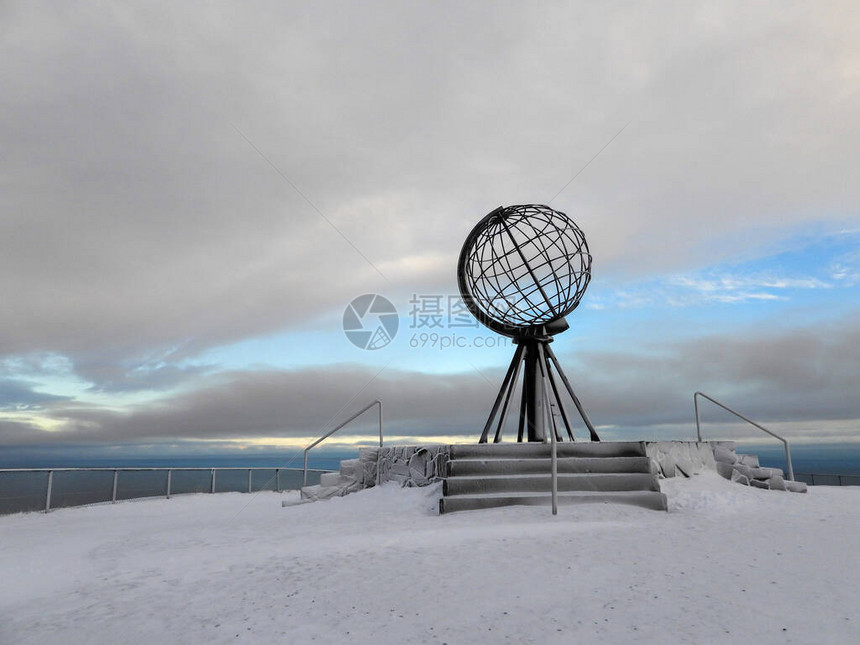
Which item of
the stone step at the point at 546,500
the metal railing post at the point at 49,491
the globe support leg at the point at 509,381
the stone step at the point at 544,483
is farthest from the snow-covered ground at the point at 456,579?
the globe support leg at the point at 509,381

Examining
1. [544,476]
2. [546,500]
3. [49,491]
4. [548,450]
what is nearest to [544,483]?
[544,476]

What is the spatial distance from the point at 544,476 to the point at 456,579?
3730 millimetres

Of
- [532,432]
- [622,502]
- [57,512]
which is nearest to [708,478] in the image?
[622,502]

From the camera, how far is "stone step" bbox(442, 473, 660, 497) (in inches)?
313

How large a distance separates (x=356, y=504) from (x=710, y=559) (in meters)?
5.34

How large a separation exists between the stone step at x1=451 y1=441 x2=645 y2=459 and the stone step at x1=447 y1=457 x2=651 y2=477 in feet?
0.71

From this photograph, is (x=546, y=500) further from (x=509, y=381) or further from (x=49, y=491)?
(x=49, y=491)

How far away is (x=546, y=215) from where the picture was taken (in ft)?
37.4

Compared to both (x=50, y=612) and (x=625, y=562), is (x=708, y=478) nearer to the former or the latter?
(x=625, y=562)

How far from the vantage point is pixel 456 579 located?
15.3 feet

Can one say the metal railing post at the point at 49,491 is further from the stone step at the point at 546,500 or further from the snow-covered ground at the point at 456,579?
the stone step at the point at 546,500

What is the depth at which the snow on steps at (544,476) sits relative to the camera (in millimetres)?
7742

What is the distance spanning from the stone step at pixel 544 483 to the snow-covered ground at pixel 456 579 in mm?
501

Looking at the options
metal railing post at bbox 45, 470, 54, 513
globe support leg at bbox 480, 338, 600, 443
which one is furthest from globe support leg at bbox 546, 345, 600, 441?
metal railing post at bbox 45, 470, 54, 513
